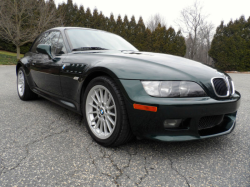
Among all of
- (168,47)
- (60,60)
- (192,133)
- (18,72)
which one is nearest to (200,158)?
(192,133)

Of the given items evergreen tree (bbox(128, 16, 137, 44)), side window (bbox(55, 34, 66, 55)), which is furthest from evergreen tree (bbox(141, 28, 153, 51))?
side window (bbox(55, 34, 66, 55))

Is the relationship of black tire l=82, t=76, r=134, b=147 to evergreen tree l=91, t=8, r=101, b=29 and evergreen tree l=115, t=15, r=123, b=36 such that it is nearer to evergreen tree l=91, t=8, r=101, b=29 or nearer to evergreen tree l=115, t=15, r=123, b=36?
evergreen tree l=115, t=15, r=123, b=36

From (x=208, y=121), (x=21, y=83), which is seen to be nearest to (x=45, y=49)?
(x=21, y=83)

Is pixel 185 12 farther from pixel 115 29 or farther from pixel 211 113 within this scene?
pixel 211 113

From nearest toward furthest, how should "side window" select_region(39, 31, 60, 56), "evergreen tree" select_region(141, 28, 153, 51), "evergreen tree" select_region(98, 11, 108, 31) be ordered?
"side window" select_region(39, 31, 60, 56), "evergreen tree" select_region(141, 28, 153, 51), "evergreen tree" select_region(98, 11, 108, 31)

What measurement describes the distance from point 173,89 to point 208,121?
48cm

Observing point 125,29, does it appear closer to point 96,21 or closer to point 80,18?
point 96,21

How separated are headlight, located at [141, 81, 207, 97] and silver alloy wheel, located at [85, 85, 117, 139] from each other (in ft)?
1.33

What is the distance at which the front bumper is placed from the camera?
155 centimetres

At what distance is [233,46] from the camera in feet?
53.0

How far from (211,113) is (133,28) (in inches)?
1017

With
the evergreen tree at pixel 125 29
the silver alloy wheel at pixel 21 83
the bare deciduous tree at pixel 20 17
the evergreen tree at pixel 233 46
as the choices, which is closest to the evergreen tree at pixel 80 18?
the evergreen tree at pixel 125 29

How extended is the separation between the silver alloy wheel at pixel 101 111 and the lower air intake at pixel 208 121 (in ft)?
2.57

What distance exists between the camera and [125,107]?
1707mm
